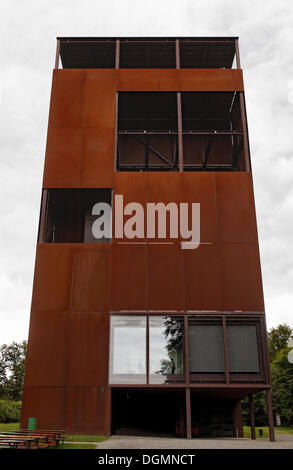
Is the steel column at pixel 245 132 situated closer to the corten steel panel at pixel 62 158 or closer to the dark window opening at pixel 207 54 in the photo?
the dark window opening at pixel 207 54

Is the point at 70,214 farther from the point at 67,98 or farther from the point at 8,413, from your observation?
the point at 8,413

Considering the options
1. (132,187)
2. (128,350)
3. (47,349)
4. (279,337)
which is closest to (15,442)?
(47,349)

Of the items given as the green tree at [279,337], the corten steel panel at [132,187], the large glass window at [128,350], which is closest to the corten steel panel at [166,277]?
the large glass window at [128,350]

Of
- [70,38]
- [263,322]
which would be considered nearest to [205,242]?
[263,322]

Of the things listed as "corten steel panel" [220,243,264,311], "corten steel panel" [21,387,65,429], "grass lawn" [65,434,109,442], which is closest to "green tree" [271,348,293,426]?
"corten steel panel" [220,243,264,311]

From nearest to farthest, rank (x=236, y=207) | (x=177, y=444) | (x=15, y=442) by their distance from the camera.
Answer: (x=15, y=442) → (x=177, y=444) → (x=236, y=207)

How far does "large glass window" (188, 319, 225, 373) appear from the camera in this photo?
58.2 ft

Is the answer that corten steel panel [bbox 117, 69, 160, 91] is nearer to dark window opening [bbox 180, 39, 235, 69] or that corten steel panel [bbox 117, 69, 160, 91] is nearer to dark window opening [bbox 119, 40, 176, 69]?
dark window opening [bbox 119, 40, 176, 69]

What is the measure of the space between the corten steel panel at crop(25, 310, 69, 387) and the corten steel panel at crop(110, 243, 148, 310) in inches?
103

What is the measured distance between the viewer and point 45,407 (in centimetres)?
1719

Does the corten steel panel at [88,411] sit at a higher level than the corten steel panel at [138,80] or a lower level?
lower

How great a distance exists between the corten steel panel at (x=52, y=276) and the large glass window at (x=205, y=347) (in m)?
6.04

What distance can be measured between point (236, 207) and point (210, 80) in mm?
8283

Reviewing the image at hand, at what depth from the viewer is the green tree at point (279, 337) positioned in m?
61.0
